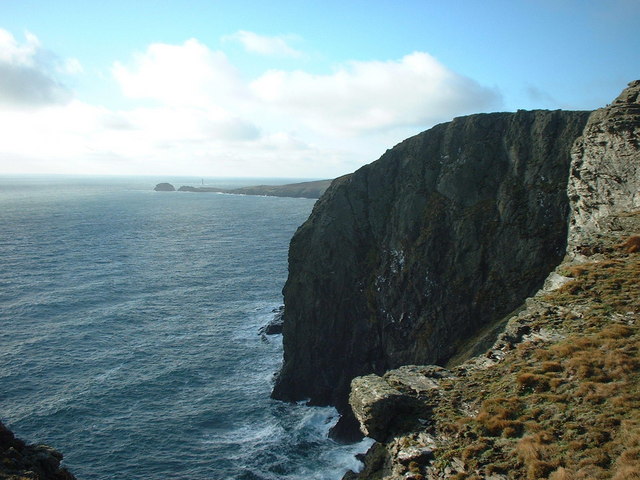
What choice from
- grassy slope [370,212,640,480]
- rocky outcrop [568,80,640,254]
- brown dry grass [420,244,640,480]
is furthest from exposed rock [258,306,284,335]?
brown dry grass [420,244,640,480]

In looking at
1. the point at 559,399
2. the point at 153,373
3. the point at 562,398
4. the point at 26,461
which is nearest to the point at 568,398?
the point at 562,398

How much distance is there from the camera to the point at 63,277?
105m

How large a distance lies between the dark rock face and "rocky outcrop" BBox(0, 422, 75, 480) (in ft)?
141

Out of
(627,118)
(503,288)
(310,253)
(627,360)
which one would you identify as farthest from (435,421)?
(310,253)

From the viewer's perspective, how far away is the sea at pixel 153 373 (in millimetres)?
49844

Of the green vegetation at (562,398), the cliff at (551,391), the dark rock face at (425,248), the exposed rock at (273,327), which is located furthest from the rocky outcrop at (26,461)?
the exposed rock at (273,327)

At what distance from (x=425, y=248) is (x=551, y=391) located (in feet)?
142

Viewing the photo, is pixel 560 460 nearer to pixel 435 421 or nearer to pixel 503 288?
pixel 435 421

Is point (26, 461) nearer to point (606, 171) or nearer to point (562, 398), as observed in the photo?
point (562, 398)

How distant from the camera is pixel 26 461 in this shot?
2100 cm

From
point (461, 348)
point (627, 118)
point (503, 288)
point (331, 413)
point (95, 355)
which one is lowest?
point (331, 413)

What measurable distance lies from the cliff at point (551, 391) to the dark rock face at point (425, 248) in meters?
24.3

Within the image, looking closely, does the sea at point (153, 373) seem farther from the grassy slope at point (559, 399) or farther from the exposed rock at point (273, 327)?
the grassy slope at point (559, 399)

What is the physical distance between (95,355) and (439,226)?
2221 inches
